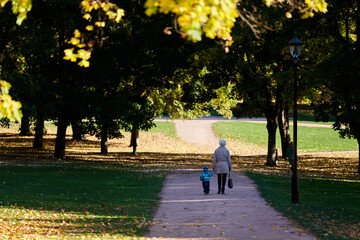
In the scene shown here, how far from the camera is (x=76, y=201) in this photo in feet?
45.9

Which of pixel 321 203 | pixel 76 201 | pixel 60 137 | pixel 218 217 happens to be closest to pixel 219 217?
pixel 218 217

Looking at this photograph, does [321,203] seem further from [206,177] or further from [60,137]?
[60,137]

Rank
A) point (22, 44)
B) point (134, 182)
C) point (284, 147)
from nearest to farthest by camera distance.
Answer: point (134, 182) → point (22, 44) → point (284, 147)

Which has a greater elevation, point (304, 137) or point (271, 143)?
point (304, 137)

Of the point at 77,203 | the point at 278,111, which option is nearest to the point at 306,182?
the point at 278,111

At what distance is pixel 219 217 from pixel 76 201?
4.57 m

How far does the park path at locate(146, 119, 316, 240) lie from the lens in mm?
9438

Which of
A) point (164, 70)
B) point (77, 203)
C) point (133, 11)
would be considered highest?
point (133, 11)

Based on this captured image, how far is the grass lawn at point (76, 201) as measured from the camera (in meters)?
9.94

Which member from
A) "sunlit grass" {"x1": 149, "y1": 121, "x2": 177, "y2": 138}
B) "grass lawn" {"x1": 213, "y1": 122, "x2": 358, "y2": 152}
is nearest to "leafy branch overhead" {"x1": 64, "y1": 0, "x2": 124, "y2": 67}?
"grass lawn" {"x1": 213, "y1": 122, "x2": 358, "y2": 152}

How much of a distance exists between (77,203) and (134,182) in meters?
5.68

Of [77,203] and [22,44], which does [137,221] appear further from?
[22,44]

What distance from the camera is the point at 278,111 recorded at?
94.0ft

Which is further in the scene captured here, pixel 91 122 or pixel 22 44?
pixel 91 122
